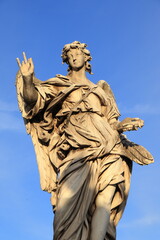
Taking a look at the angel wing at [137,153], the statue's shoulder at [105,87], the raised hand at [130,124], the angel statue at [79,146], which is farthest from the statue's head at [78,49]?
the angel wing at [137,153]

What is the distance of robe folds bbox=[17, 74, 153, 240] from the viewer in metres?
9.34

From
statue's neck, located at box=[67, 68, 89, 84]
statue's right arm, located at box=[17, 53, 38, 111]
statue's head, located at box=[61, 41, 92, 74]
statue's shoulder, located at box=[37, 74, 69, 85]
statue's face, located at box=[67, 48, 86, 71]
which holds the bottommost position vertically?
statue's right arm, located at box=[17, 53, 38, 111]

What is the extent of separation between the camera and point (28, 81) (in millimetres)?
10008

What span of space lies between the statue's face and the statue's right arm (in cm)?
115

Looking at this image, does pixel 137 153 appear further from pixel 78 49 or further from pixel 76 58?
pixel 78 49

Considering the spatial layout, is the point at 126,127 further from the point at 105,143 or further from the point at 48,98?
the point at 48,98

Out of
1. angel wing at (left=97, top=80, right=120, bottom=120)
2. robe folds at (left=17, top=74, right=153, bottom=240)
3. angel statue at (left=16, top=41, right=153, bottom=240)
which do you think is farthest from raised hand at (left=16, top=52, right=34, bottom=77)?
angel wing at (left=97, top=80, right=120, bottom=120)

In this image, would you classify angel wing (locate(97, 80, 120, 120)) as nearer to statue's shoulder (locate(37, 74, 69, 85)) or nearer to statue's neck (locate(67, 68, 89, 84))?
statue's neck (locate(67, 68, 89, 84))

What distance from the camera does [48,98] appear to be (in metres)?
10.5

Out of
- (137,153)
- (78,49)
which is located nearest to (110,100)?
(78,49)

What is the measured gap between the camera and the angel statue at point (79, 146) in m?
9.33

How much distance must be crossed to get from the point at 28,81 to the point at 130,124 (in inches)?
82.8

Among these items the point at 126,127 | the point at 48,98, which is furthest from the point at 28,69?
the point at 126,127

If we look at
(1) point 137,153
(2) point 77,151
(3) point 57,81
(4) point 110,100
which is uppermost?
(3) point 57,81
